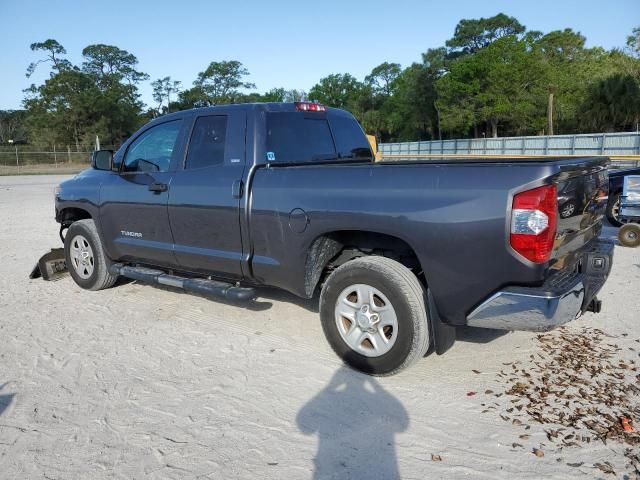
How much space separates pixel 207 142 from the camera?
4641 millimetres

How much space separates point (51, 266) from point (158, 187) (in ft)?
→ 8.56

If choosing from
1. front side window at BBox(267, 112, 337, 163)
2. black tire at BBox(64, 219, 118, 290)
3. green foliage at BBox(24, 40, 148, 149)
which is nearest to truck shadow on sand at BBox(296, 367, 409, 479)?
front side window at BBox(267, 112, 337, 163)

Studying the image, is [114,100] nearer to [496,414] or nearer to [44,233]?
[44,233]

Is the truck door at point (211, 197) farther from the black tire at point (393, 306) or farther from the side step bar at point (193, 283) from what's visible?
the black tire at point (393, 306)

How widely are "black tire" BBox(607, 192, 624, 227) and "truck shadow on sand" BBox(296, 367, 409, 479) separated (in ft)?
24.4

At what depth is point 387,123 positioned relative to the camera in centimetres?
8025

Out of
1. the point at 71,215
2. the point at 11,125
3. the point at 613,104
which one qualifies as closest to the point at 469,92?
the point at 613,104

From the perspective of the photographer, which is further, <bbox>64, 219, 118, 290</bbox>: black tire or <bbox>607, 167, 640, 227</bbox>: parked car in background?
<bbox>607, 167, 640, 227</bbox>: parked car in background

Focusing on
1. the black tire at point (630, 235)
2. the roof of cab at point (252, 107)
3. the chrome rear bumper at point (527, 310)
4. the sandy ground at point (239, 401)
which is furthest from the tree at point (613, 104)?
the chrome rear bumper at point (527, 310)

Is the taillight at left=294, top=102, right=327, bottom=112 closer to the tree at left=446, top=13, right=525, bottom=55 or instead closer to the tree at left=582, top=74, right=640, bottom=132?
the tree at left=582, top=74, right=640, bottom=132

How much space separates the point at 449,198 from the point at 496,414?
1.39 metres

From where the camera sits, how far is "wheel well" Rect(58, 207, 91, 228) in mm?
6090

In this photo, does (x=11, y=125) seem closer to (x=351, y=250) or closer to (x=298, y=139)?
(x=298, y=139)

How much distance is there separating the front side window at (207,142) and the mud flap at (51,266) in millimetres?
2903
